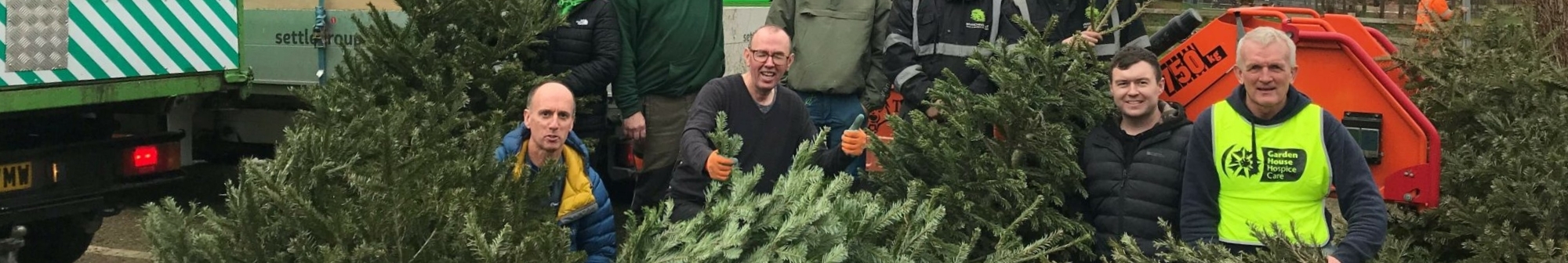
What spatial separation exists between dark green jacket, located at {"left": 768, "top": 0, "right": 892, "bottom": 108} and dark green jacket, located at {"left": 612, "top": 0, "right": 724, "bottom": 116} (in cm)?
38

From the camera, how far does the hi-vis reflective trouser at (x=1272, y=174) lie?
3920mm

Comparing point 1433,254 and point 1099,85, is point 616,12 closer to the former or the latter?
point 1099,85

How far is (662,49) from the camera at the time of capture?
19.8 ft

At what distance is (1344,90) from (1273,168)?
4.14ft

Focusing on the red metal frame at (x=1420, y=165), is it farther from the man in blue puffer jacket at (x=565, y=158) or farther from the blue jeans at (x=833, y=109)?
the man in blue puffer jacket at (x=565, y=158)

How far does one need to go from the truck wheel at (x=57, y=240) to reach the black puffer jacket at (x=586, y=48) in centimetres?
213

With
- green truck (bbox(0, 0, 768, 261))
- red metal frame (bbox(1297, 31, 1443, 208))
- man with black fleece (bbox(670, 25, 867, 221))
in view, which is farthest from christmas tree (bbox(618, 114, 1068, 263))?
green truck (bbox(0, 0, 768, 261))

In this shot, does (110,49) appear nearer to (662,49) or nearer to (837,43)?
(662,49)

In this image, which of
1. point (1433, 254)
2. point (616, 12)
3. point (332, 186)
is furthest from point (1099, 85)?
point (332, 186)

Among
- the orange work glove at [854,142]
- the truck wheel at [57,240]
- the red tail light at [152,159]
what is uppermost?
the orange work glove at [854,142]

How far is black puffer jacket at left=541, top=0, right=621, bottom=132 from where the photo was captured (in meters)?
5.79

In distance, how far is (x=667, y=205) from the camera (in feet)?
10.9

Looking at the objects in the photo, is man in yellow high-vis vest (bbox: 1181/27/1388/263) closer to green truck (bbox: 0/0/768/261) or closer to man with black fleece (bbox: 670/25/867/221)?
man with black fleece (bbox: 670/25/867/221)

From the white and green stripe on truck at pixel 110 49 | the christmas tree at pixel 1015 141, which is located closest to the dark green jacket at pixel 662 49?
the christmas tree at pixel 1015 141
